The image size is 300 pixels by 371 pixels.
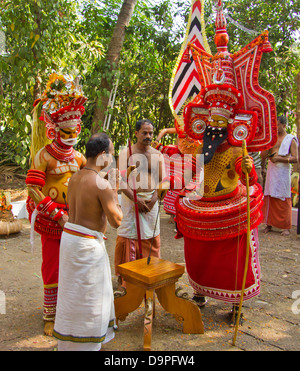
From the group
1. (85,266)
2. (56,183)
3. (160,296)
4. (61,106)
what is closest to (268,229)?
(160,296)

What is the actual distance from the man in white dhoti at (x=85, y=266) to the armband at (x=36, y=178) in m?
0.61

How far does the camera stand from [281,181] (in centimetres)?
623

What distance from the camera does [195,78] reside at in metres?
5.00

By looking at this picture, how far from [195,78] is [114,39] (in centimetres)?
280

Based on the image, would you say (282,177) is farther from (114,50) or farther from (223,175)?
(114,50)

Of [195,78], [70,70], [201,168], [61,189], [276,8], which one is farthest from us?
[276,8]

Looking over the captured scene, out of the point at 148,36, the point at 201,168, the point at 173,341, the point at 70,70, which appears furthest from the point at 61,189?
the point at 148,36

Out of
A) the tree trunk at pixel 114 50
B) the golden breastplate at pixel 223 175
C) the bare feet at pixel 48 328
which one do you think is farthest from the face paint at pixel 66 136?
the tree trunk at pixel 114 50

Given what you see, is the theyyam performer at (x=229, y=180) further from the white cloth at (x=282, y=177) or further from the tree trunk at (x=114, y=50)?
the tree trunk at (x=114, y=50)

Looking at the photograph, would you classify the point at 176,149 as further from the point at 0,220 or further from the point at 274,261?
the point at 0,220

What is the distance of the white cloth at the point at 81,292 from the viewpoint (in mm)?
2549

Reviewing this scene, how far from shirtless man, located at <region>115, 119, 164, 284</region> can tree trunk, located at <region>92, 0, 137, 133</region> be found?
3.24m

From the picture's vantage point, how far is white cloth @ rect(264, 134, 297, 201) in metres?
6.14

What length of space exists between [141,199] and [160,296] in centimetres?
102
